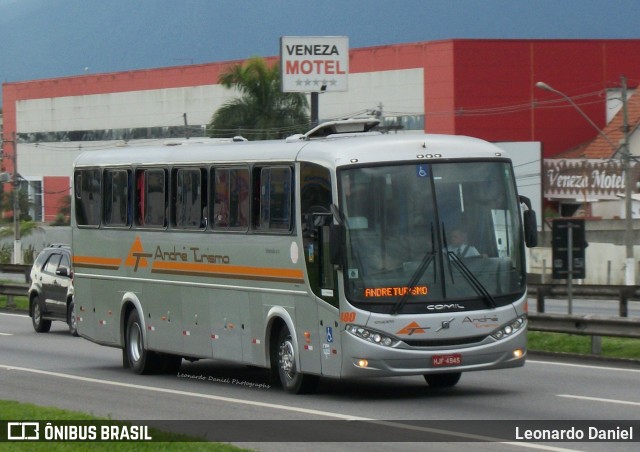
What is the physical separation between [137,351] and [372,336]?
6.31 metres

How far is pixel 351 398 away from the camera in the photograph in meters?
15.9

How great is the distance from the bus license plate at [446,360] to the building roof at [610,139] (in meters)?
51.7

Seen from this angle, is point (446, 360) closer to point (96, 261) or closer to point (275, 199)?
point (275, 199)

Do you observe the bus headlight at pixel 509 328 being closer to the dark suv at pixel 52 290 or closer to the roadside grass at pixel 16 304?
the dark suv at pixel 52 290

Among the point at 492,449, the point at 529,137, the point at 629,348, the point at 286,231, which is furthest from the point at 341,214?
the point at 529,137

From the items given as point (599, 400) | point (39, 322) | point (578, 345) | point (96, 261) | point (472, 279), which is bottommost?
point (39, 322)

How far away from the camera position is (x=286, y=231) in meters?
16.4

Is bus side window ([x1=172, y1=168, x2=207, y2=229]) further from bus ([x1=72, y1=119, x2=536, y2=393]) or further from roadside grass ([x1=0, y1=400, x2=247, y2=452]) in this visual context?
roadside grass ([x1=0, y1=400, x2=247, y2=452])

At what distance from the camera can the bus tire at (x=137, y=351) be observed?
795 inches

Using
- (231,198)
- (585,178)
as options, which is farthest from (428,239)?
(585,178)

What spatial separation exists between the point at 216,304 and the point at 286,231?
2.17m

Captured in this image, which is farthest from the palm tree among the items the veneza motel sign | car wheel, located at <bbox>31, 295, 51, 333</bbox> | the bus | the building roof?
the bus

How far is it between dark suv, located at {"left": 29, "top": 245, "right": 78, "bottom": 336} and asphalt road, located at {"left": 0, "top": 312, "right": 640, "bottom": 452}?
7.51m

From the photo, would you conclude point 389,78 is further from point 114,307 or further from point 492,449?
point 492,449
